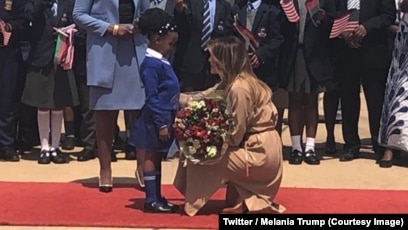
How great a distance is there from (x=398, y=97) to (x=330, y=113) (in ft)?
3.12

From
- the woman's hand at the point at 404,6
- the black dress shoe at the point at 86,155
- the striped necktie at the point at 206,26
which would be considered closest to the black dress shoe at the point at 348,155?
the woman's hand at the point at 404,6

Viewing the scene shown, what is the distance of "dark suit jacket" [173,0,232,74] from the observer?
29.9 ft

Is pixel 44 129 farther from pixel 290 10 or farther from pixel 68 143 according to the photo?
pixel 290 10

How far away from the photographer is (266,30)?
29.3ft

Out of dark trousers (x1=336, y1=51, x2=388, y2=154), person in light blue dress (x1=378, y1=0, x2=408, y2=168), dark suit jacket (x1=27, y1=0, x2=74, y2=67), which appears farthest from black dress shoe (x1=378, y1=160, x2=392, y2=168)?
dark suit jacket (x1=27, y1=0, x2=74, y2=67)

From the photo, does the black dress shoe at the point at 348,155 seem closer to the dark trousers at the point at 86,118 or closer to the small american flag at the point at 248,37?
the small american flag at the point at 248,37

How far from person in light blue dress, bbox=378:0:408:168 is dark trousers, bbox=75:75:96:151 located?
287 centimetres

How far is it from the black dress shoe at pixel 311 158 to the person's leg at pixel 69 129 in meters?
2.53

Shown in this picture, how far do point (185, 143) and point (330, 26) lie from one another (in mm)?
2958

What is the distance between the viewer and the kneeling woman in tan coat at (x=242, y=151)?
6.80m

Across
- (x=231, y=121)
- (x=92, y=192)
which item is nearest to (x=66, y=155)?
(x=92, y=192)

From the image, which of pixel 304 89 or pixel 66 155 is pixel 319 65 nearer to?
pixel 304 89

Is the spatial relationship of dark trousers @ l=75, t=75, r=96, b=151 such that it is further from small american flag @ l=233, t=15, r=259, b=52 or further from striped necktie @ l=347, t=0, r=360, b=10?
striped necktie @ l=347, t=0, r=360, b=10

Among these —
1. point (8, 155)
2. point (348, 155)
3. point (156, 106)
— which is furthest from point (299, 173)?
point (8, 155)
